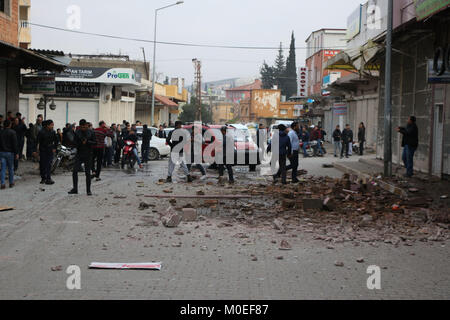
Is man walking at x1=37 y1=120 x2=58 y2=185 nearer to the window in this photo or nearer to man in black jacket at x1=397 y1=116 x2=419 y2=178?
the window

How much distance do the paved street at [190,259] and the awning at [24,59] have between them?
23.8 ft

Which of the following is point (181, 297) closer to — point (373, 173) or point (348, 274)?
point (348, 274)

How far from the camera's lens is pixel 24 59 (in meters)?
19.4

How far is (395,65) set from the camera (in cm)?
2189

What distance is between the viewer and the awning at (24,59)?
55.1ft

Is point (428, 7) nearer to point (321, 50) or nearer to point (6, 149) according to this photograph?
point (6, 149)

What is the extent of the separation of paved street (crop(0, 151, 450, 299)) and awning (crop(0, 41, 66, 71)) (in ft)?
23.8

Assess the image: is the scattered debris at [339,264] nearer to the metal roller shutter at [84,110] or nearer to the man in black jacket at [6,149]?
the man in black jacket at [6,149]

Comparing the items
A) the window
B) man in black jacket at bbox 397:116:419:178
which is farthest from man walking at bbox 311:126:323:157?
the window

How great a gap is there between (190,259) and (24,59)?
1477 cm

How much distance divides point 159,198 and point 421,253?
266 inches

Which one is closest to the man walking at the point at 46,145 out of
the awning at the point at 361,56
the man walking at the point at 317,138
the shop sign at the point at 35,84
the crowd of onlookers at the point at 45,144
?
the crowd of onlookers at the point at 45,144

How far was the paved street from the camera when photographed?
18.9 feet
